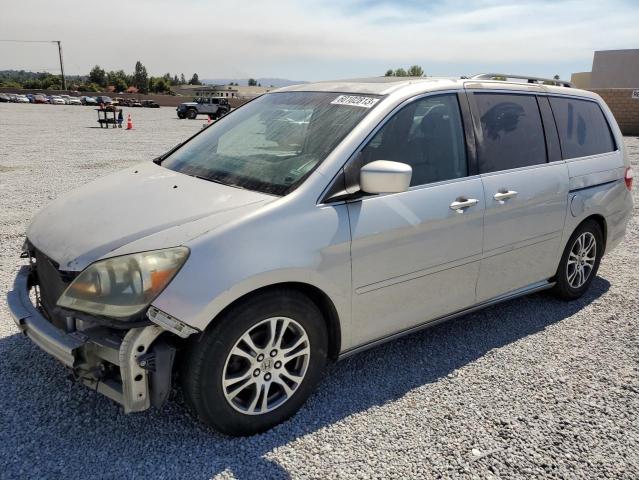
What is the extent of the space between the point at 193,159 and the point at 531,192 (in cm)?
239

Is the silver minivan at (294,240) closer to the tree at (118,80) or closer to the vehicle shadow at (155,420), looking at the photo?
the vehicle shadow at (155,420)

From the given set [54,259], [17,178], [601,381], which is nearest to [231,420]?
[54,259]

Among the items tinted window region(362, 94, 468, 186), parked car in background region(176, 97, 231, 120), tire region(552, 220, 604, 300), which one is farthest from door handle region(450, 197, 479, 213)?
parked car in background region(176, 97, 231, 120)

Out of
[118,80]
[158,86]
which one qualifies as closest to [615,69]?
[158,86]

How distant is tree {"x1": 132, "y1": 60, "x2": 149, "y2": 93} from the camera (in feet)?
366

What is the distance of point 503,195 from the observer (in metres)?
3.62

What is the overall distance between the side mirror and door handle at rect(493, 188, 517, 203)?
3.34ft

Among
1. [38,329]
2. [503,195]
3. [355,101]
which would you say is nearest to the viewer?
[38,329]

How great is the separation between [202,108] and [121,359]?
1462 inches

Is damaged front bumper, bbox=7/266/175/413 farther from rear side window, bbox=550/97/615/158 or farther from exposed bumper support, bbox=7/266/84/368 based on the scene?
rear side window, bbox=550/97/615/158

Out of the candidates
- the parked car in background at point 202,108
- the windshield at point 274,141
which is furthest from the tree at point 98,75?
the windshield at point 274,141

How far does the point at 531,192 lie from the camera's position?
386 cm

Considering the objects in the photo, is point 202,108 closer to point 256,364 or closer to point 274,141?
point 274,141

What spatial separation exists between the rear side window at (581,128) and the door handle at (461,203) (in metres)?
1.34
